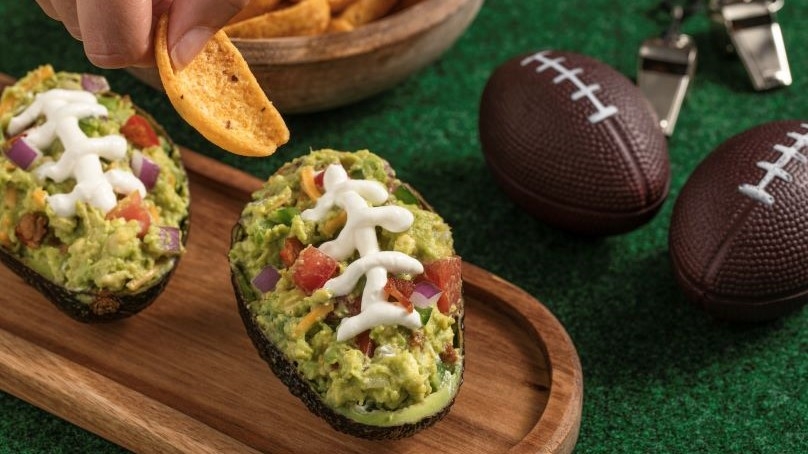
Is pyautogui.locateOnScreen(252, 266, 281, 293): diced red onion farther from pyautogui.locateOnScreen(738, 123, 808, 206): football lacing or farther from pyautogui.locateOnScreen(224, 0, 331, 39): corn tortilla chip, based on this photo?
pyautogui.locateOnScreen(738, 123, 808, 206): football lacing

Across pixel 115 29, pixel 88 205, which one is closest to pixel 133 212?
pixel 88 205

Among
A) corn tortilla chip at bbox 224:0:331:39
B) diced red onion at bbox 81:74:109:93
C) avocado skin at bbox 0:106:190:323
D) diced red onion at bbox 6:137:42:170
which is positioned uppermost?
corn tortilla chip at bbox 224:0:331:39

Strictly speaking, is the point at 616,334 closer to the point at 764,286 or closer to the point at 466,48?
the point at 764,286

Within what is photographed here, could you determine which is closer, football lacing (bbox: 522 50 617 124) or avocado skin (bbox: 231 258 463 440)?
avocado skin (bbox: 231 258 463 440)

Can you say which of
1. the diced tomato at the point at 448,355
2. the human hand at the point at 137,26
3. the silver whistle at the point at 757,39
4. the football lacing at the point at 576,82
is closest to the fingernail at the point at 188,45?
the human hand at the point at 137,26

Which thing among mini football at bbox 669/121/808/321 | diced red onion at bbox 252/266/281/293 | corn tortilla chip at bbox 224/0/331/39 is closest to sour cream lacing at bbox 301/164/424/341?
diced red onion at bbox 252/266/281/293

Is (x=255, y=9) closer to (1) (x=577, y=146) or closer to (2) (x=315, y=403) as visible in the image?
(1) (x=577, y=146)

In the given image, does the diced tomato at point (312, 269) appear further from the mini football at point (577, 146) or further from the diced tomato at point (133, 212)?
the mini football at point (577, 146)
